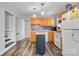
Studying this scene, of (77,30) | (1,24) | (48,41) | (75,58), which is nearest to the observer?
(75,58)

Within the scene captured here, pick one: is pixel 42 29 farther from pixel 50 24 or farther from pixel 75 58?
pixel 75 58

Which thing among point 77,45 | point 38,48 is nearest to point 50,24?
point 38,48

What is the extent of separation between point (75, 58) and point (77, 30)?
415mm

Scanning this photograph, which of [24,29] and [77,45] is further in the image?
[24,29]

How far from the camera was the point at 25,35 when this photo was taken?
218 inches

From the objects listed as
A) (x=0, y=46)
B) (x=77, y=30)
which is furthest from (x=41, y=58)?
(x=0, y=46)

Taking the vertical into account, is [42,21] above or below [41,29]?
above

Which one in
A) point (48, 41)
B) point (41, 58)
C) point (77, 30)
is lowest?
point (48, 41)

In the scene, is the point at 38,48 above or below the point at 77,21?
below

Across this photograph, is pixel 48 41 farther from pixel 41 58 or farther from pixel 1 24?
pixel 41 58

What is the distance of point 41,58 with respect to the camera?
32.8 inches

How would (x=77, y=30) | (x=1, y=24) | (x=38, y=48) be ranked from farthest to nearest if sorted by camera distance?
(x=38, y=48)
(x=1, y=24)
(x=77, y=30)

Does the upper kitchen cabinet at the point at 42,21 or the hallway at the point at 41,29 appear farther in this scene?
the upper kitchen cabinet at the point at 42,21

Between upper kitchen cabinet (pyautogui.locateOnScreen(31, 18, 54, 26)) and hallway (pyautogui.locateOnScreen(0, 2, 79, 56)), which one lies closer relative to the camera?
hallway (pyautogui.locateOnScreen(0, 2, 79, 56))
